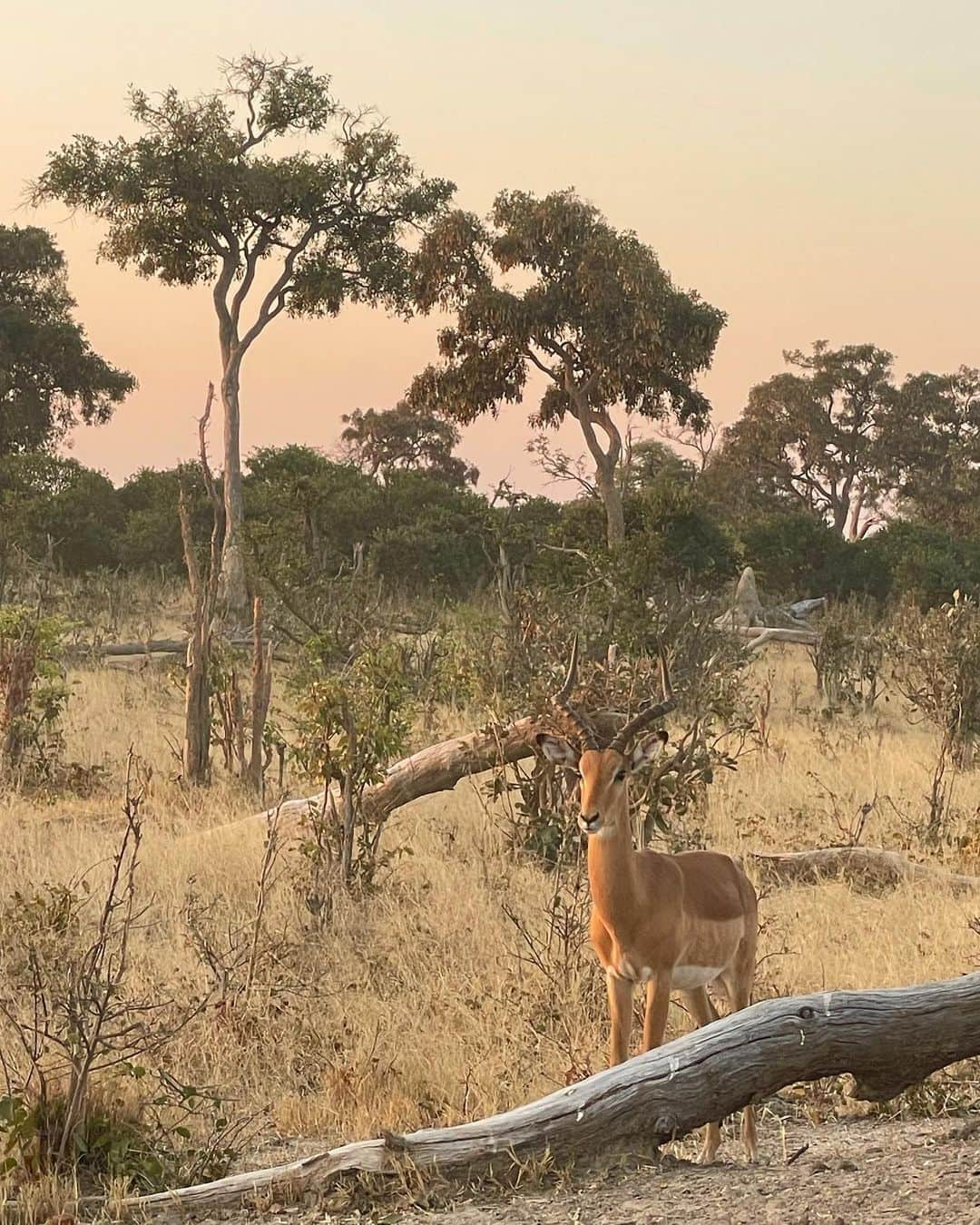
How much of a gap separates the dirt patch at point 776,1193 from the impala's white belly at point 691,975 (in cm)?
60

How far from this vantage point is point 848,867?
30.9 feet

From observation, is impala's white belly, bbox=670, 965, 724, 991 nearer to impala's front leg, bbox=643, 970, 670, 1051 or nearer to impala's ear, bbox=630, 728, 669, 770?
impala's front leg, bbox=643, 970, 670, 1051

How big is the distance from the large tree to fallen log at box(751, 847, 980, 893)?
25841 millimetres

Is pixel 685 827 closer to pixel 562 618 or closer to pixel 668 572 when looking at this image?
pixel 562 618

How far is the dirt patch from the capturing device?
13.7 feet

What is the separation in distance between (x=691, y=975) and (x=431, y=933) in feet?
9.62

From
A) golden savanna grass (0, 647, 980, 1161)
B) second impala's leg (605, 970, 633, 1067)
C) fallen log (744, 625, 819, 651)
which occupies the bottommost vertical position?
golden savanna grass (0, 647, 980, 1161)

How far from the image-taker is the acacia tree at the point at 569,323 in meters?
26.7

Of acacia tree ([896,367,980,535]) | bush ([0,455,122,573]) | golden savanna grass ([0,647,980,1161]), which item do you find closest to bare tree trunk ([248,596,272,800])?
golden savanna grass ([0,647,980,1161])

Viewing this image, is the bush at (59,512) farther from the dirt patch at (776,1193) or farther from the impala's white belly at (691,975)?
the dirt patch at (776,1193)

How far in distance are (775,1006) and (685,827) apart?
5582 millimetres

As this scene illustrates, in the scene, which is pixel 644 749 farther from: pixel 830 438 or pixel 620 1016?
pixel 830 438

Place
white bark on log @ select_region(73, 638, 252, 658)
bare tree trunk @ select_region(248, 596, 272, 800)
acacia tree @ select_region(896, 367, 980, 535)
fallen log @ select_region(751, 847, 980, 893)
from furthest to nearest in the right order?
acacia tree @ select_region(896, 367, 980, 535), white bark on log @ select_region(73, 638, 252, 658), bare tree trunk @ select_region(248, 596, 272, 800), fallen log @ select_region(751, 847, 980, 893)

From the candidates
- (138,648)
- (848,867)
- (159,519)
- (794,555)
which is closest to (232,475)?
(159,519)
